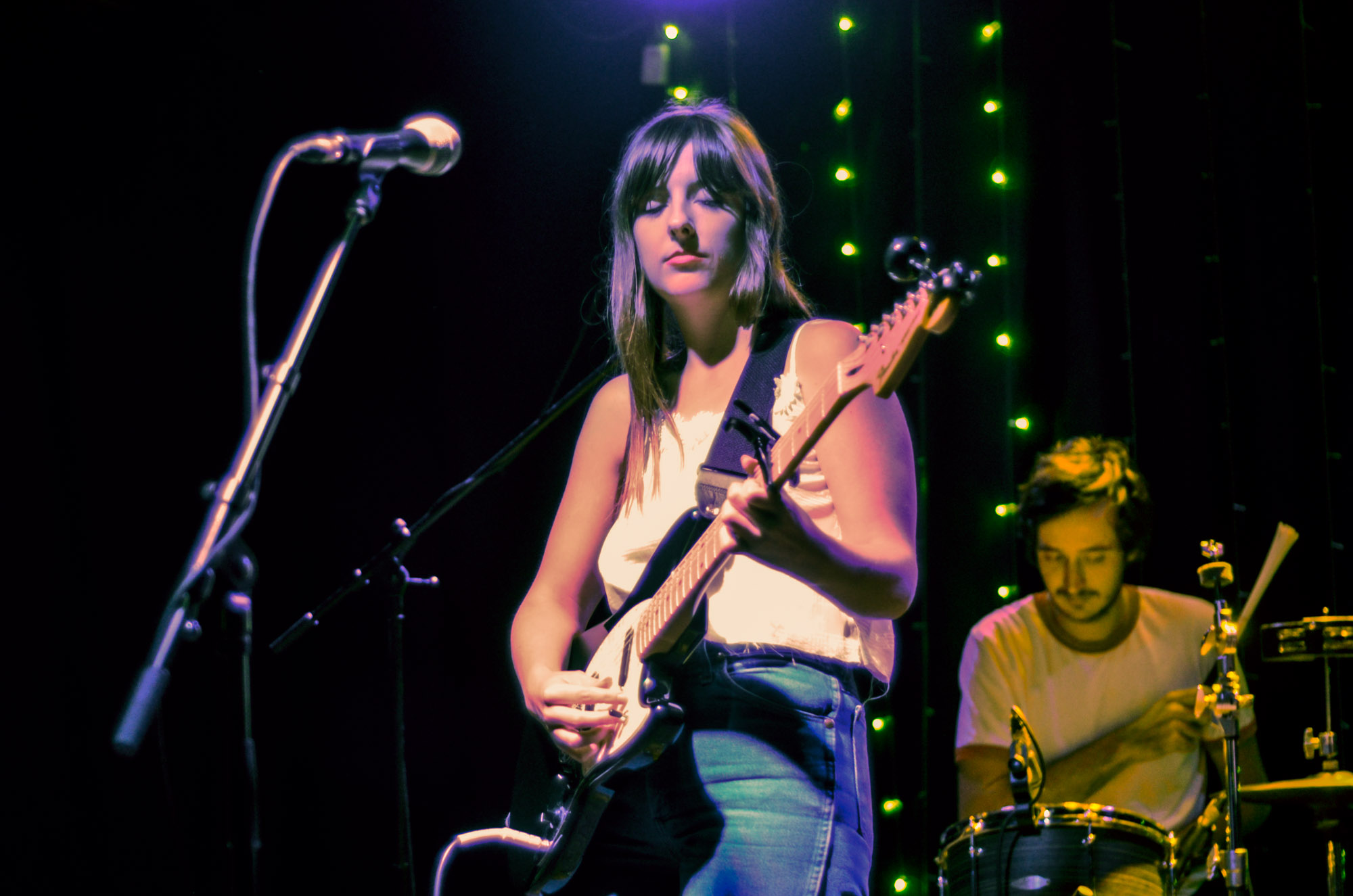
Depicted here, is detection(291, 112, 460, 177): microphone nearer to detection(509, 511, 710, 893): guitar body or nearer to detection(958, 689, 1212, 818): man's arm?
detection(509, 511, 710, 893): guitar body

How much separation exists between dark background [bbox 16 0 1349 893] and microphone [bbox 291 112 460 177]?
6.50 feet

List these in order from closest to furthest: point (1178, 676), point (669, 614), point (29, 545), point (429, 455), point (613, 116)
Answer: point (669, 614) → point (29, 545) → point (1178, 676) → point (429, 455) → point (613, 116)

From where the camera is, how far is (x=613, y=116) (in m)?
4.18

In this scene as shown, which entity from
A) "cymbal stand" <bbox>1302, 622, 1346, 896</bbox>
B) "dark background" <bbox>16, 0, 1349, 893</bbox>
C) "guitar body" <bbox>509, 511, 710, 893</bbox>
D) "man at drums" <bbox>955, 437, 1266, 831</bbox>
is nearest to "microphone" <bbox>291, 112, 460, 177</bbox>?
"guitar body" <bbox>509, 511, 710, 893</bbox>

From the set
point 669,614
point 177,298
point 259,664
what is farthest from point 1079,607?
point 177,298

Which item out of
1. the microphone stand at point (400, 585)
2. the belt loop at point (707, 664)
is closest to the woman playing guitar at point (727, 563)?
the belt loop at point (707, 664)

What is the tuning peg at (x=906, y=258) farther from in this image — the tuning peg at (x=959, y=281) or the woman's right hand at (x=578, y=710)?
the woman's right hand at (x=578, y=710)

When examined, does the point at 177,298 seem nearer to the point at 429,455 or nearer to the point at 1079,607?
the point at 429,455

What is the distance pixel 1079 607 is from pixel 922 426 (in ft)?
2.55

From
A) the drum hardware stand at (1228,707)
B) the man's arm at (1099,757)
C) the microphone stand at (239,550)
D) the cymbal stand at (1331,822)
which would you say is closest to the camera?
the microphone stand at (239,550)

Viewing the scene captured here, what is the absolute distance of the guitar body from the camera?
5.43ft

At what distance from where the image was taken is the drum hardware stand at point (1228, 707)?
2840 mm

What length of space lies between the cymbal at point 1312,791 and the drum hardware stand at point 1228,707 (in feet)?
0.20

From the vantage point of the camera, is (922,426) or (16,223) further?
(922,426)
